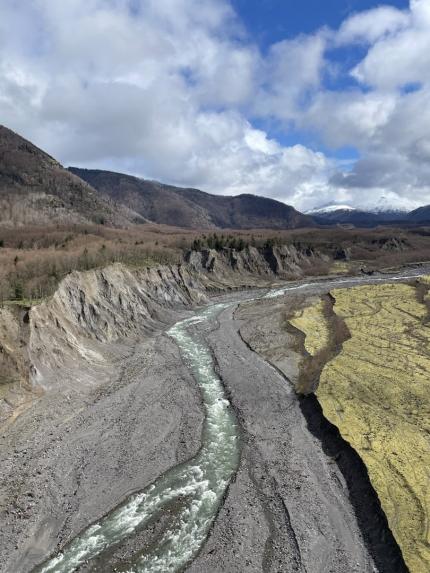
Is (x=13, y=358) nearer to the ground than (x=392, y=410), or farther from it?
farther from it

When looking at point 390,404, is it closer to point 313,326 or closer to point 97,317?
point 313,326

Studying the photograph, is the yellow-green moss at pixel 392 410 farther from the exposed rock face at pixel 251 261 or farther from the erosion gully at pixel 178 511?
the exposed rock face at pixel 251 261

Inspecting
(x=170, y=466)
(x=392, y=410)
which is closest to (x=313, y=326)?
(x=392, y=410)

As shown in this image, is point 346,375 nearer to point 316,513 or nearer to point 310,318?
point 316,513

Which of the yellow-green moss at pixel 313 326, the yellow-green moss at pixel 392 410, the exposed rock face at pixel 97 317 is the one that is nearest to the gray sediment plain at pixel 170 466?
the exposed rock face at pixel 97 317

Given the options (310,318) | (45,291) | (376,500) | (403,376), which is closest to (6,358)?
(45,291)

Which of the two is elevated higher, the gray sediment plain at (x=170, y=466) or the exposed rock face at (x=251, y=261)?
the exposed rock face at (x=251, y=261)
